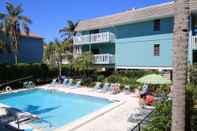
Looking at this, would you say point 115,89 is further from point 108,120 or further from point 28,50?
point 28,50

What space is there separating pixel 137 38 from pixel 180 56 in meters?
23.2

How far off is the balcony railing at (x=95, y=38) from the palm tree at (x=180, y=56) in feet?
79.4

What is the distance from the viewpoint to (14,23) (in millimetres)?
31812

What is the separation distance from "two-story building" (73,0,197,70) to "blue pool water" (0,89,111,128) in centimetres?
851

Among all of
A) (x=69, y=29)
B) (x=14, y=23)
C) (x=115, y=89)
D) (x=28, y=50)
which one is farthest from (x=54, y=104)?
(x=69, y=29)

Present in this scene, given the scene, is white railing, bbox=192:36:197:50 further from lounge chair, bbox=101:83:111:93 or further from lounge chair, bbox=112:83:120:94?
lounge chair, bbox=101:83:111:93

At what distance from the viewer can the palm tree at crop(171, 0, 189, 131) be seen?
16.8ft

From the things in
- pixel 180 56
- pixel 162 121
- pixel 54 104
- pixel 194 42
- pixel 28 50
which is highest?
A: pixel 28 50

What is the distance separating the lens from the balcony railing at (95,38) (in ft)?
96.5

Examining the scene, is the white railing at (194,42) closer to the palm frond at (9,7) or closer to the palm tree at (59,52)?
the palm tree at (59,52)

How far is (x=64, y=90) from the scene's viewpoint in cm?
2372

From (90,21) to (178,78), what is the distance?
29.6 meters

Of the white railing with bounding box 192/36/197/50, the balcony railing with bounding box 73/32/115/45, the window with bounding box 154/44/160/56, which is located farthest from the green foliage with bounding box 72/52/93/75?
the white railing with bounding box 192/36/197/50

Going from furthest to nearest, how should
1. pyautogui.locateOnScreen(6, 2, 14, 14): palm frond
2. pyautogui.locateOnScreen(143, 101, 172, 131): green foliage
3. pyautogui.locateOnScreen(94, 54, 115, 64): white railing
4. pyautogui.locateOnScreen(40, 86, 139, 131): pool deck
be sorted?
pyautogui.locateOnScreen(6, 2, 14, 14): palm frond → pyautogui.locateOnScreen(94, 54, 115, 64): white railing → pyautogui.locateOnScreen(40, 86, 139, 131): pool deck → pyautogui.locateOnScreen(143, 101, 172, 131): green foliage
